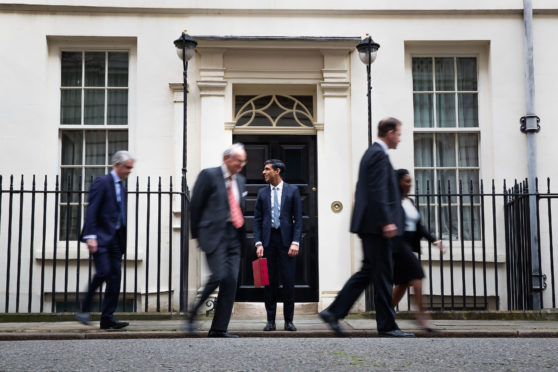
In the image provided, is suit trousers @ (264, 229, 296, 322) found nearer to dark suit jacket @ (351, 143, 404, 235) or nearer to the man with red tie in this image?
the man with red tie

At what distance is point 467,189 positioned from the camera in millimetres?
10562

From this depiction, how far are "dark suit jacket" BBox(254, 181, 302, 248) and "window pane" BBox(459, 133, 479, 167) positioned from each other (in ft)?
12.1

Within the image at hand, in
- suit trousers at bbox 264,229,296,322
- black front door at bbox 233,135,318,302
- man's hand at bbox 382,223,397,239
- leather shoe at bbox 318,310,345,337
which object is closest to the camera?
man's hand at bbox 382,223,397,239

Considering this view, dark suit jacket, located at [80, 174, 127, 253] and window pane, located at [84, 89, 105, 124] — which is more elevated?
window pane, located at [84, 89, 105, 124]

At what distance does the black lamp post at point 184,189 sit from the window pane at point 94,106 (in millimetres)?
1312

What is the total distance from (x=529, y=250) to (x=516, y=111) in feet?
7.10

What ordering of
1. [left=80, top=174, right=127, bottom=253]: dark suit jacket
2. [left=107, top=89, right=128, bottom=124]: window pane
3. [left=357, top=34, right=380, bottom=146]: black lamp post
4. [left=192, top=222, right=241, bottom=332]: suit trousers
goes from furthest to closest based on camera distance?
[left=107, top=89, right=128, bottom=124]: window pane
[left=357, top=34, right=380, bottom=146]: black lamp post
[left=80, top=174, right=127, bottom=253]: dark suit jacket
[left=192, top=222, right=241, bottom=332]: suit trousers

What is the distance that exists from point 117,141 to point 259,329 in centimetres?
417

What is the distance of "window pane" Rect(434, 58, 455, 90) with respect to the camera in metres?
10.8

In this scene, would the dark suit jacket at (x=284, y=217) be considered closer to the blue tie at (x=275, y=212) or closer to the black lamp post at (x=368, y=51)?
the blue tie at (x=275, y=212)

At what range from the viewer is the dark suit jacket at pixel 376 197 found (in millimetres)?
5953

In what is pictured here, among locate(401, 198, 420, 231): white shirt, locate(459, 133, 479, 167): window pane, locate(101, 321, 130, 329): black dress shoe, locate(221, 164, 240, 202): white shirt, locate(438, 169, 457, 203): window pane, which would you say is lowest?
locate(101, 321, 130, 329): black dress shoe

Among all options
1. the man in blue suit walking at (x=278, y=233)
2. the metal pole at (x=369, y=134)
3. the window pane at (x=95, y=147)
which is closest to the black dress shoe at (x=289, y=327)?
the man in blue suit walking at (x=278, y=233)

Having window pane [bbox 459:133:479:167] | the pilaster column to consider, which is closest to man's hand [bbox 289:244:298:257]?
the pilaster column
